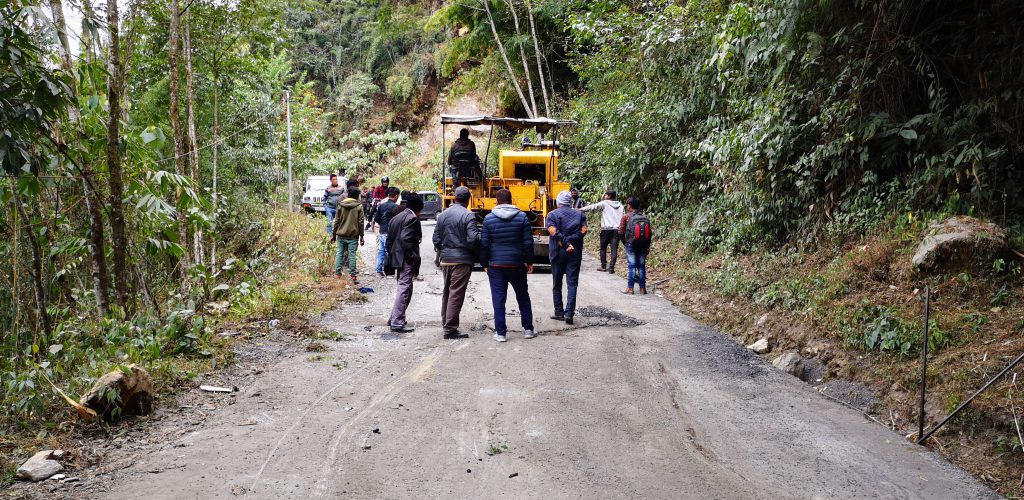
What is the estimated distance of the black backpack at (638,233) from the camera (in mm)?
12219

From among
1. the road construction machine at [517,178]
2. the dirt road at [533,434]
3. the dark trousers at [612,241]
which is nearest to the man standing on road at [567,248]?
the dirt road at [533,434]

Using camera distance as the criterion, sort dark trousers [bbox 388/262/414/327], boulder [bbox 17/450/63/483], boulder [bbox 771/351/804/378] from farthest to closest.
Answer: dark trousers [bbox 388/262/414/327] → boulder [bbox 771/351/804/378] → boulder [bbox 17/450/63/483]

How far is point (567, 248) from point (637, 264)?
314cm

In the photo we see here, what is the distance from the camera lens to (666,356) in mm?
8102

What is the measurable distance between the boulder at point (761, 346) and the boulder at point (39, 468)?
726cm

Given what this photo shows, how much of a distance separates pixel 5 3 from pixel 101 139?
254cm

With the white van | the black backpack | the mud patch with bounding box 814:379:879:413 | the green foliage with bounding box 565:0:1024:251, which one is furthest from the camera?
the white van

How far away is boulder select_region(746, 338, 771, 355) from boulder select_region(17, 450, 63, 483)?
7258 mm

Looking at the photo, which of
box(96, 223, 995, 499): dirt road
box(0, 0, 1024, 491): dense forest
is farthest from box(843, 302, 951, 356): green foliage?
box(96, 223, 995, 499): dirt road

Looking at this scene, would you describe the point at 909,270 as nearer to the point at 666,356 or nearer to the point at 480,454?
the point at 666,356

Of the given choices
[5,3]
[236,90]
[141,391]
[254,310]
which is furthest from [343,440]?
[236,90]

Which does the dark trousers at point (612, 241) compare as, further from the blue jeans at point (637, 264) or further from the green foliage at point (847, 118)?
the blue jeans at point (637, 264)

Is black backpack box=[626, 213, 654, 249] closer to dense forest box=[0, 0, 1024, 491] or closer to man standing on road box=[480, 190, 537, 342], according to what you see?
dense forest box=[0, 0, 1024, 491]

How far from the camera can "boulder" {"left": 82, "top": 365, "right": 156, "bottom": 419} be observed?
540 centimetres
